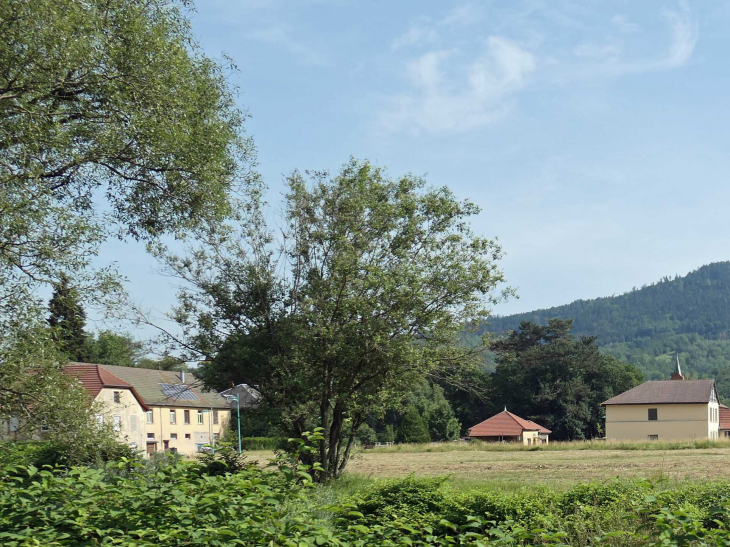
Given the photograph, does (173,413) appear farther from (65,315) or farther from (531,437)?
(65,315)

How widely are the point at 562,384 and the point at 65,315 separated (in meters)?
73.9

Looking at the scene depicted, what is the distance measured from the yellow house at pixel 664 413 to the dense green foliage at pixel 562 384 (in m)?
6.46

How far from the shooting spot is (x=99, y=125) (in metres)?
11.4

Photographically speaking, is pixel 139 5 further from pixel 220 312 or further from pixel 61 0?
pixel 220 312

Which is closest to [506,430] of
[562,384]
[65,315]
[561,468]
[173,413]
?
[562,384]

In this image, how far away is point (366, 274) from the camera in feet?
61.8

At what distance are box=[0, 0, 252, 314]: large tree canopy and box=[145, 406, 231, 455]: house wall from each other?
46924mm

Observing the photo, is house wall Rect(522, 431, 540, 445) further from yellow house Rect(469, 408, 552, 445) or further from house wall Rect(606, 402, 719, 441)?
house wall Rect(606, 402, 719, 441)

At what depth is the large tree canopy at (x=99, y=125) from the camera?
33.3 ft

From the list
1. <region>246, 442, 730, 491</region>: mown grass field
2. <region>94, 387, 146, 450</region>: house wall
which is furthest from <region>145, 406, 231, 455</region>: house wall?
<region>246, 442, 730, 491</region>: mown grass field

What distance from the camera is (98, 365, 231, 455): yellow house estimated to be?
5878 centimetres

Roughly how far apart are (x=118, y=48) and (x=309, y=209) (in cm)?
997

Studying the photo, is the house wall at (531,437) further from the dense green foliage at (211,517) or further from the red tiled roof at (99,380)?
the dense green foliage at (211,517)

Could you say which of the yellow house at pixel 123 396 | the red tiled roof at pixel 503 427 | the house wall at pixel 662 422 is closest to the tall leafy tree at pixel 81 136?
the yellow house at pixel 123 396
